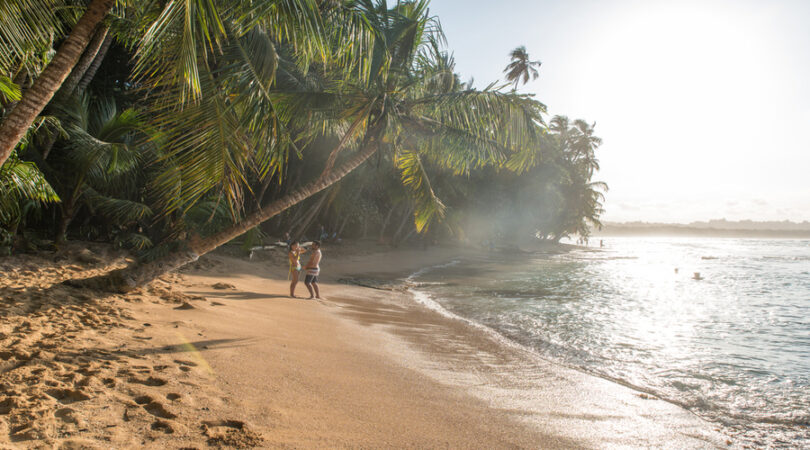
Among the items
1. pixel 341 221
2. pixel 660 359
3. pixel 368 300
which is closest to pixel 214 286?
pixel 368 300

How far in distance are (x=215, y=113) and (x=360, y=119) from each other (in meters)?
3.47

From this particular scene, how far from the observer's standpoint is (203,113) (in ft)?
16.8

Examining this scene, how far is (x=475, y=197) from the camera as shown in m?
32.6

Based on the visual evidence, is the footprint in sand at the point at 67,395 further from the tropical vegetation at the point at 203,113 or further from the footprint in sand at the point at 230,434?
the tropical vegetation at the point at 203,113

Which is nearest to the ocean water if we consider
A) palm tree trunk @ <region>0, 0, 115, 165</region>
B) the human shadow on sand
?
the human shadow on sand

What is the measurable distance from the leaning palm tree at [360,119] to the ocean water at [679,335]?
3988mm

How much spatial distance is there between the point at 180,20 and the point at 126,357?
3.38m

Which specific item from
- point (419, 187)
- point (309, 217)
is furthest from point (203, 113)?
point (309, 217)

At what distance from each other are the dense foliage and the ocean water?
11.9 feet

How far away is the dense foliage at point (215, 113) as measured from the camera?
459 cm

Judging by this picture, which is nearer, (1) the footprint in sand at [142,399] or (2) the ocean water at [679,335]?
(1) the footprint in sand at [142,399]

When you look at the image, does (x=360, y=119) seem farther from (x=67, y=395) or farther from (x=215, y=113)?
(x=67, y=395)

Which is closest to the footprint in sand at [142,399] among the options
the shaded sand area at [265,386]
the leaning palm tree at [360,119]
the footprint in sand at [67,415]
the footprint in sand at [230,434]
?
the shaded sand area at [265,386]

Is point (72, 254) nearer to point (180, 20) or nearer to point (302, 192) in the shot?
point (302, 192)
